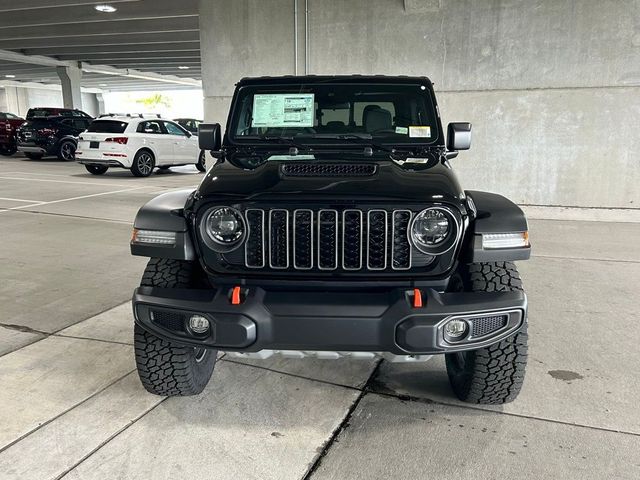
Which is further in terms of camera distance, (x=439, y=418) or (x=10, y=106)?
(x=10, y=106)

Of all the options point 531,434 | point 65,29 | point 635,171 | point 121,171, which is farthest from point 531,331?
point 65,29

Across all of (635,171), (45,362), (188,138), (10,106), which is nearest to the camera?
(45,362)

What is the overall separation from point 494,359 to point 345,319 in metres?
0.86

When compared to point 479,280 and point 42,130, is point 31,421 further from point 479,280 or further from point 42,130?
point 42,130

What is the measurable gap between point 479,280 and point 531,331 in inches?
62.6

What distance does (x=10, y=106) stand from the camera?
1945 inches

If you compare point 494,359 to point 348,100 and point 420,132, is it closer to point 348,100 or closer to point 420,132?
point 420,132

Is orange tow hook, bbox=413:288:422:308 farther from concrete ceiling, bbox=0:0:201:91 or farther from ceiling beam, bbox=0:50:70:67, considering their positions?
ceiling beam, bbox=0:50:70:67

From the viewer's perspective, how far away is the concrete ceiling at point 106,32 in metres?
14.4

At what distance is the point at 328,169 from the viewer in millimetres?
2648

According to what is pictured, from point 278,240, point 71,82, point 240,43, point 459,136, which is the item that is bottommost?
point 278,240

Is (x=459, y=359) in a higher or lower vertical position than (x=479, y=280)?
lower

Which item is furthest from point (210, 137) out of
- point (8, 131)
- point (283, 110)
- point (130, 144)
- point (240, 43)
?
point (8, 131)

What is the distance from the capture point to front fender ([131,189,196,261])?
8.23 feet
